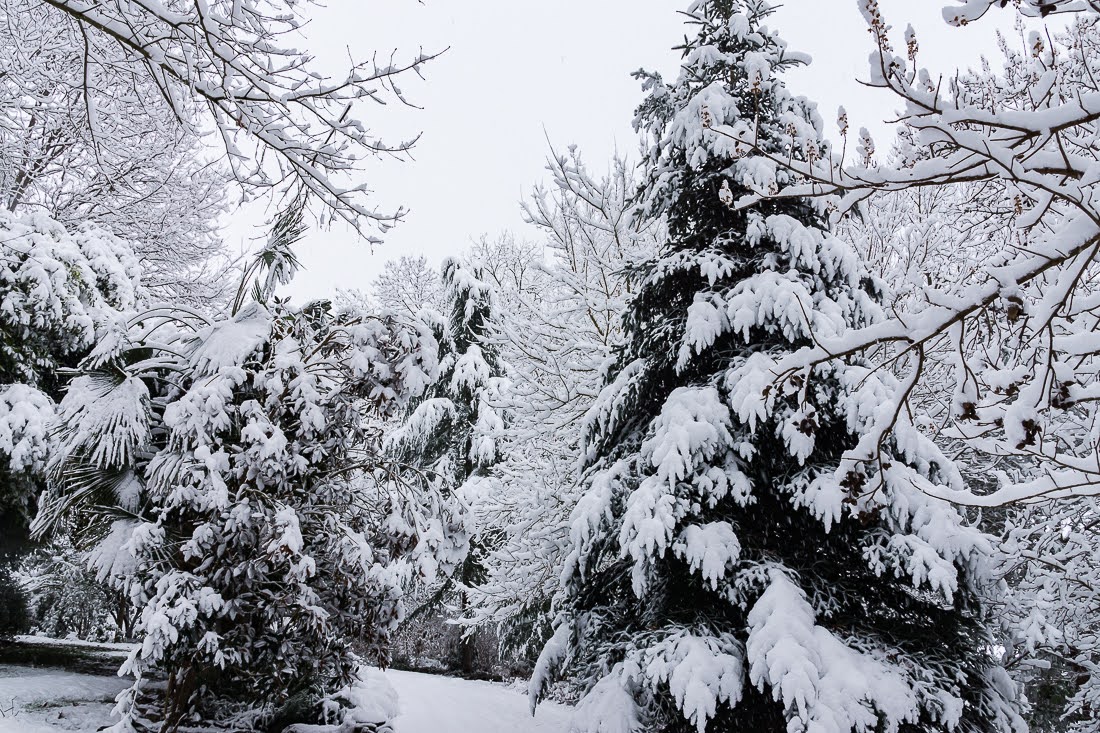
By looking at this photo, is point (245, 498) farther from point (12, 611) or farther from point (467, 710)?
point (12, 611)

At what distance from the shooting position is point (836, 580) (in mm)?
5227

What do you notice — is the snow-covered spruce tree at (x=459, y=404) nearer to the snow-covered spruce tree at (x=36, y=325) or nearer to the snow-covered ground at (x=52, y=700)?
the snow-covered ground at (x=52, y=700)

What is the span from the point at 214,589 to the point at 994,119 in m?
5.27

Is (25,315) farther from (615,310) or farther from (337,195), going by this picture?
(615,310)

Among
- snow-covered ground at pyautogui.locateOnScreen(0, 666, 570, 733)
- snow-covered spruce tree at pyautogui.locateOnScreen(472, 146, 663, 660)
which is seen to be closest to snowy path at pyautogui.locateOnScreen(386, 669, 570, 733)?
snow-covered ground at pyautogui.locateOnScreen(0, 666, 570, 733)

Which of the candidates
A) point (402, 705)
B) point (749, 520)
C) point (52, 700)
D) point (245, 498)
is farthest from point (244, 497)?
point (402, 705)

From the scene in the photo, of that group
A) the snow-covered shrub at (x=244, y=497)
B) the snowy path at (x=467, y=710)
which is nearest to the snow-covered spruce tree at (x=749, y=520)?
the snow-covered shrub at (x=244, y=497)

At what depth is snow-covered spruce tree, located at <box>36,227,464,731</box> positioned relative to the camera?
4.69 metres

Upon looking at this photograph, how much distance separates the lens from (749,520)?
5.53 m

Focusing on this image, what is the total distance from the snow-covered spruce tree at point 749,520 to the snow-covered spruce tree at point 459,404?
900 centimetres

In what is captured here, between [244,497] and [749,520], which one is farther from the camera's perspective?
[749,520]

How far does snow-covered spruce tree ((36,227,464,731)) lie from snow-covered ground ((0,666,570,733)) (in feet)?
2.77

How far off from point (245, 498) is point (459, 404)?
1144 cm

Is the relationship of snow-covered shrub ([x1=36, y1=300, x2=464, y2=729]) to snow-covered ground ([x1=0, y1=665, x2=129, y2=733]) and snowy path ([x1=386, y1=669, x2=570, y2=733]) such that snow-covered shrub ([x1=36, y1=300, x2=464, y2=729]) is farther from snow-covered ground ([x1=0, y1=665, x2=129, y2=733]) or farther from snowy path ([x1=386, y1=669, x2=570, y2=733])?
snowy path ([x1=386, y1=669, x2=570, y2=733])
